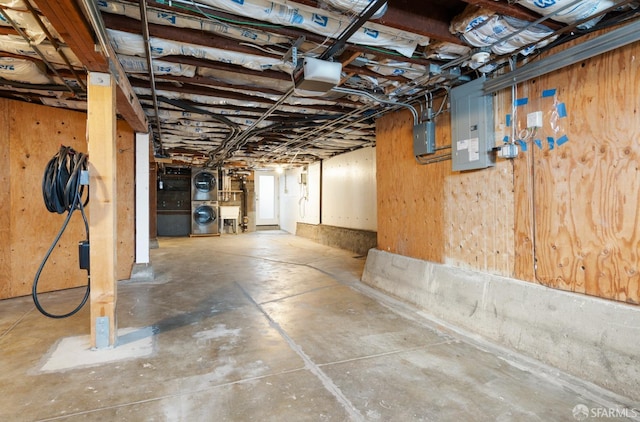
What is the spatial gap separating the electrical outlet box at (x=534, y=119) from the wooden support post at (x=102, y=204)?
2.83 meters

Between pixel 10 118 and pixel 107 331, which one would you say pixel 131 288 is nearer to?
pixel 107 331

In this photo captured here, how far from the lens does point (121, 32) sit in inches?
82.5

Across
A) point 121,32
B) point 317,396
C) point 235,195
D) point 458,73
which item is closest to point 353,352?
point 317,396

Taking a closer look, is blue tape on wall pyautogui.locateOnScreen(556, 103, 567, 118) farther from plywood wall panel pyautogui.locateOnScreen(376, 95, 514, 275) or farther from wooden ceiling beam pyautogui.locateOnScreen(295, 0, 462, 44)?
wooden ceiling beam pyautogui.locateOnScreen(295, 0, 462, 44)

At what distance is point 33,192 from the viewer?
142 inches

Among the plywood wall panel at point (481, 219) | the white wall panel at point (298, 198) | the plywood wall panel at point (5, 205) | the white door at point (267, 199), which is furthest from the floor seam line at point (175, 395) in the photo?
the white door at point (267, 199)

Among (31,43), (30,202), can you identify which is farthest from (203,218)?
(31,43)

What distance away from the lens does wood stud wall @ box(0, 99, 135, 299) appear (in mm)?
3465

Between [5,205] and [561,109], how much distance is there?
4976 millimetres

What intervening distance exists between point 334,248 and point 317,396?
545 cm

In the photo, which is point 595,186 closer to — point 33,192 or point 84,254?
point 84,254

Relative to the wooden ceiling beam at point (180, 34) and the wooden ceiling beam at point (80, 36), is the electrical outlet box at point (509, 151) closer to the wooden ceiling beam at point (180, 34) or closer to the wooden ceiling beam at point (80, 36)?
the wooden ceiling beam at point (180, 34)

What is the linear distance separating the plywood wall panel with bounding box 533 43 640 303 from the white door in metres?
9.77

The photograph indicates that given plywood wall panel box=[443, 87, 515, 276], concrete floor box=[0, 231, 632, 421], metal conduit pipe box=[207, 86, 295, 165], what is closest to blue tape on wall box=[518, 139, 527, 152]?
plywood wall panel box=[443, 87, 515, 276]
